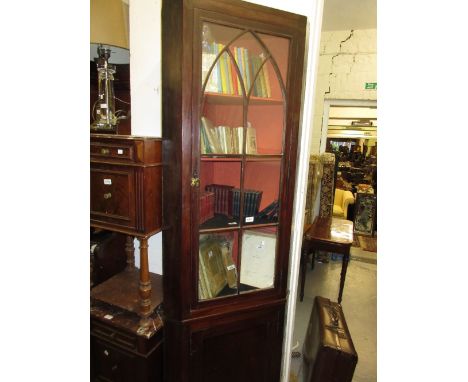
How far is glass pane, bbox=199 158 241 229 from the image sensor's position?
4.28ft

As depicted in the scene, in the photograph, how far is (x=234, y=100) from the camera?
1.30 metres

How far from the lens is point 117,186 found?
4.19 ft

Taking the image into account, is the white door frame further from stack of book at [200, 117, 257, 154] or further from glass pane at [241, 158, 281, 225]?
stack of book at [200, 117, 257, 154]

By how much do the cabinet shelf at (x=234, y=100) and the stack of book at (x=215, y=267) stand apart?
0.65 m

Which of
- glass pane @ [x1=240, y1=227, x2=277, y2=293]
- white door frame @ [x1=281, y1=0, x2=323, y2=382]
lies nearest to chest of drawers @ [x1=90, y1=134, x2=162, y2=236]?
glass pane @ [x1=240, y1=227, x2=277, y2=293]

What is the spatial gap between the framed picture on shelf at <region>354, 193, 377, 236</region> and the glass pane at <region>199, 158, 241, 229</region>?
418cm

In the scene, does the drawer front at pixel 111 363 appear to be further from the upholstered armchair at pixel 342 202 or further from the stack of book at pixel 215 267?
the upholstered armchair at pixel 342 202

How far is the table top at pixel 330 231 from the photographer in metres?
2.86

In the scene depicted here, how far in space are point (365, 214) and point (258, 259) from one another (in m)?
4.15
